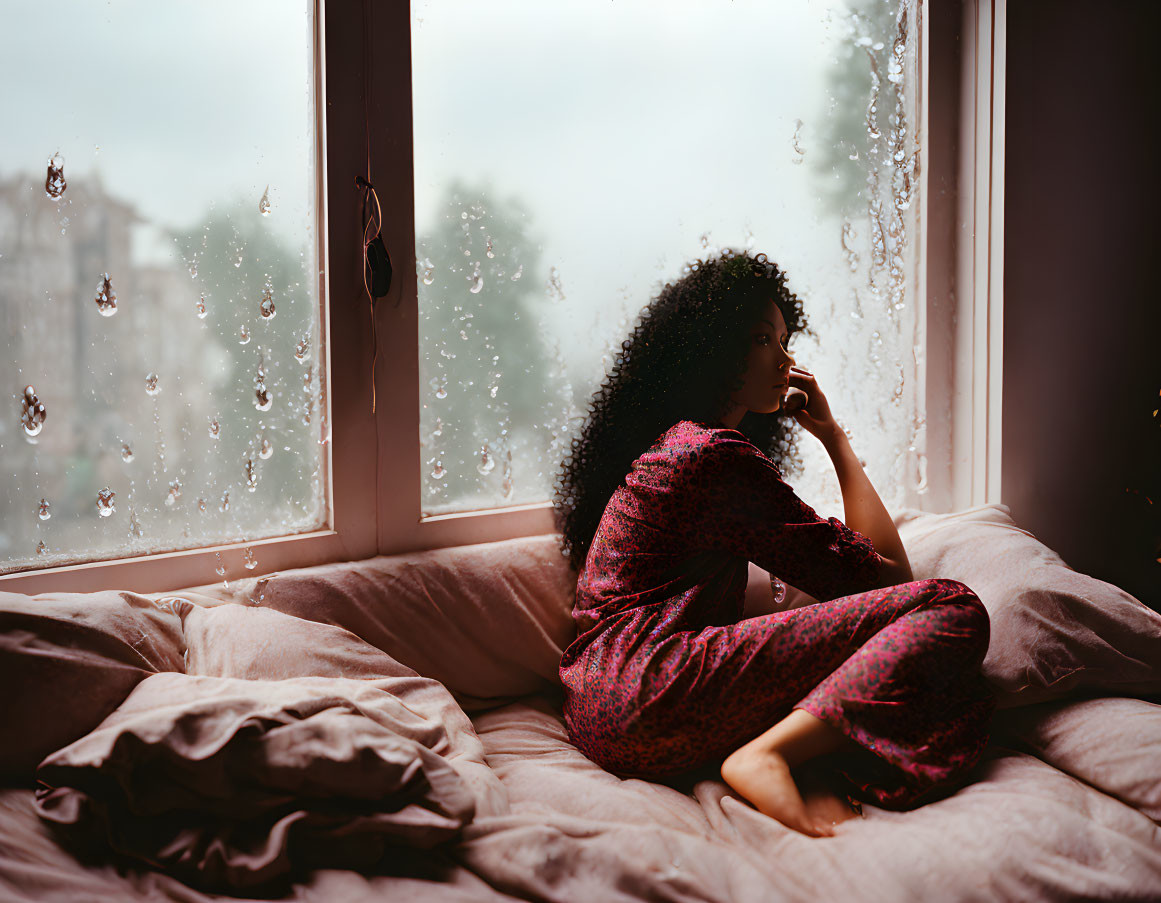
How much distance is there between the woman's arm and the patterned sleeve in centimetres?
14

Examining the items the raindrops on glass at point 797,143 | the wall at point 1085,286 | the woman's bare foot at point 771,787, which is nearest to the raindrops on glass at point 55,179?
the woman's bare foot at point 771,787

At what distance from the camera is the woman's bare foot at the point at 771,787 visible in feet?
3.01

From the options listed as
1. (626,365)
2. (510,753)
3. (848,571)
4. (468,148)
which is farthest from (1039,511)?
(468,148)

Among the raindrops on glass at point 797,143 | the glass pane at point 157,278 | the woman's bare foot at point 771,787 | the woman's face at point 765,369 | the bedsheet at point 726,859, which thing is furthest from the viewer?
the raindrops on glass at point 797,143

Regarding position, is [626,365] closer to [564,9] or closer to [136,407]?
[564,9]

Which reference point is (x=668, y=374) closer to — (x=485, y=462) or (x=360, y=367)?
(x=485, y=462)


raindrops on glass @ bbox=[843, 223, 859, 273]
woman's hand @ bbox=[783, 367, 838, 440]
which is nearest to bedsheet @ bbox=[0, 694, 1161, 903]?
woman's hand @ bbox=[783, 367, 838, 440]

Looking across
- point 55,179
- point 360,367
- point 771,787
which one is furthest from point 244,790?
point 55,179

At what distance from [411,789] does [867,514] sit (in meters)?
1.00

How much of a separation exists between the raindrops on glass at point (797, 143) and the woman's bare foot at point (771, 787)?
4.78 feet

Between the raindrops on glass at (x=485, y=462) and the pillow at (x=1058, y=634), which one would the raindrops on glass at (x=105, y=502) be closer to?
the raindrops on glass at (x=485, y=462)

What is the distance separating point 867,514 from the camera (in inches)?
54.8

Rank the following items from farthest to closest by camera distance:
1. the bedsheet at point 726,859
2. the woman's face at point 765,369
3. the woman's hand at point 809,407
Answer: the woman's hand at point 809,407, the woman's face at point 765,369, the bedsheet at point 726,859

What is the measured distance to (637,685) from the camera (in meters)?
1.09
